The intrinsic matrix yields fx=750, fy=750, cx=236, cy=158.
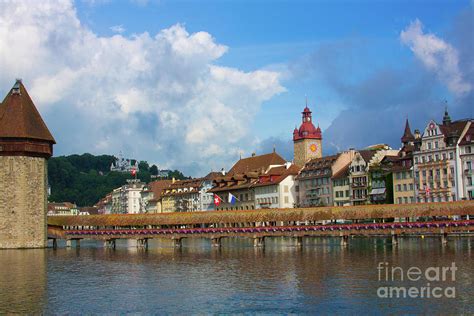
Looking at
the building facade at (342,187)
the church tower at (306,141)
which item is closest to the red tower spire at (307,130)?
the church tower at (306,141)

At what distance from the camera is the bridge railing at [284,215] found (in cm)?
6638

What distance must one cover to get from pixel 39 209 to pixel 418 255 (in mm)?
39144

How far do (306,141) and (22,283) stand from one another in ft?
293

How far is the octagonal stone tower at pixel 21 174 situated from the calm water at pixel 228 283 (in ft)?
39.1

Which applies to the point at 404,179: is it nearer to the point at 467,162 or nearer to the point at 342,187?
the point at 467,162

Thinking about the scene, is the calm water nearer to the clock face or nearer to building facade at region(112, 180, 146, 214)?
the clock face

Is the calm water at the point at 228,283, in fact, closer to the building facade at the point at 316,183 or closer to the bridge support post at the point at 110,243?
the bridge support post at the point at 110,243

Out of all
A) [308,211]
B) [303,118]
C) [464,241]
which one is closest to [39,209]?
[308,211]

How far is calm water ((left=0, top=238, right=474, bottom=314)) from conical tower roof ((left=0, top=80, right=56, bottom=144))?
1575 cm

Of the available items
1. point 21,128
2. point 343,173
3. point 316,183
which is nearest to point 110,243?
point 21,128

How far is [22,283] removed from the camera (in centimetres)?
4144

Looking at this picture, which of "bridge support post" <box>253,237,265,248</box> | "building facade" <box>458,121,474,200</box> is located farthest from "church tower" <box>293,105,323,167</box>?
"bridge support post" <box>253,237,265,248</box>

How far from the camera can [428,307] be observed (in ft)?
97.0

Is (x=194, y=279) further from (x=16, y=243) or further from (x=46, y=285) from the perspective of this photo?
(x=16, y=243)
